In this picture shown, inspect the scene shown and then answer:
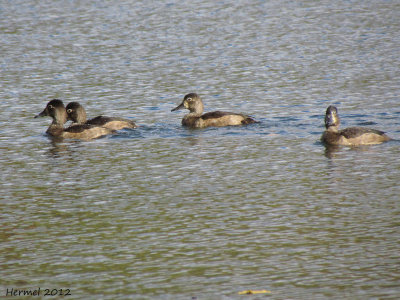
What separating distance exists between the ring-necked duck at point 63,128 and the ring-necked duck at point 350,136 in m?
4.58

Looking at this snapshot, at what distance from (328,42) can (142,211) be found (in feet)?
51.6

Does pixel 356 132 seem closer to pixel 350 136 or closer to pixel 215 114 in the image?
pixel 350 136

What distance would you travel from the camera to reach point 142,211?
1022cm

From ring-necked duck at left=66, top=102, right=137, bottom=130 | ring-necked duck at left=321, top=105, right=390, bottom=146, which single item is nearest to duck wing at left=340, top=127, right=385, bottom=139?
ring-necked duck at left=321, top=105, right=390, bottom=146

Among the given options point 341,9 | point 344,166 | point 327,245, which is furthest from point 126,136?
point 341,9

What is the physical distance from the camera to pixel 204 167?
12672 millimetres

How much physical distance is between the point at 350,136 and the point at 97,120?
5.38m

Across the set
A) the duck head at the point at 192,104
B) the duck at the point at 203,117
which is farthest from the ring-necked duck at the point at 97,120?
the duck head at the point at 192,104

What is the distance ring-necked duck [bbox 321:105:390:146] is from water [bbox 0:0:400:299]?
11.1 inches

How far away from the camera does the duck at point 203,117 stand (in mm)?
15930

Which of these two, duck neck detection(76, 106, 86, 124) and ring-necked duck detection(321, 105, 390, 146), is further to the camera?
duck neck detection(76, 106, 86, 124)

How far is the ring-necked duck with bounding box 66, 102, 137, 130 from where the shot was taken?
51.9ft

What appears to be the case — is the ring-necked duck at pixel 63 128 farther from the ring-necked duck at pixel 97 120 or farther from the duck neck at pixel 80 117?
the duck neck at pixel 80 117

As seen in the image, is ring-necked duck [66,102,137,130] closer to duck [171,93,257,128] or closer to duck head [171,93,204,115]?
duck [171,93,257,128]
